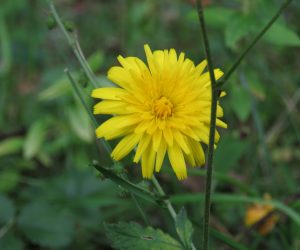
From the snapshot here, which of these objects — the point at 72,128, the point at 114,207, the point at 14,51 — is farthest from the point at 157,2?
the point at 114,207

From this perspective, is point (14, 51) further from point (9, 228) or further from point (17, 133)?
point (9, 228)

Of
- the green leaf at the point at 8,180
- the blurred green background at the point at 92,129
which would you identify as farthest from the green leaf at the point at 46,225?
the green leaf at the point at 8,180

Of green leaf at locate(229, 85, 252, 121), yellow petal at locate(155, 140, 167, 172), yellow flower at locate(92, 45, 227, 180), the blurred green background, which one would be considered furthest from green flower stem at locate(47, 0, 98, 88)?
green leaf at locate(229, 85, 252, 121)

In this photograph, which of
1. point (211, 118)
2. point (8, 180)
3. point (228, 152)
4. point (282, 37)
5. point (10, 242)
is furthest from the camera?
point (8, 180)

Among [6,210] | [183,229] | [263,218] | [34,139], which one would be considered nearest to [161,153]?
[183,229]

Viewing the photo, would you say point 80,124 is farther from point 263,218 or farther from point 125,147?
point 125,147

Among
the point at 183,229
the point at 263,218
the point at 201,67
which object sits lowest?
the point at 263,218

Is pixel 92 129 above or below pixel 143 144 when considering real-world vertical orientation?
above
